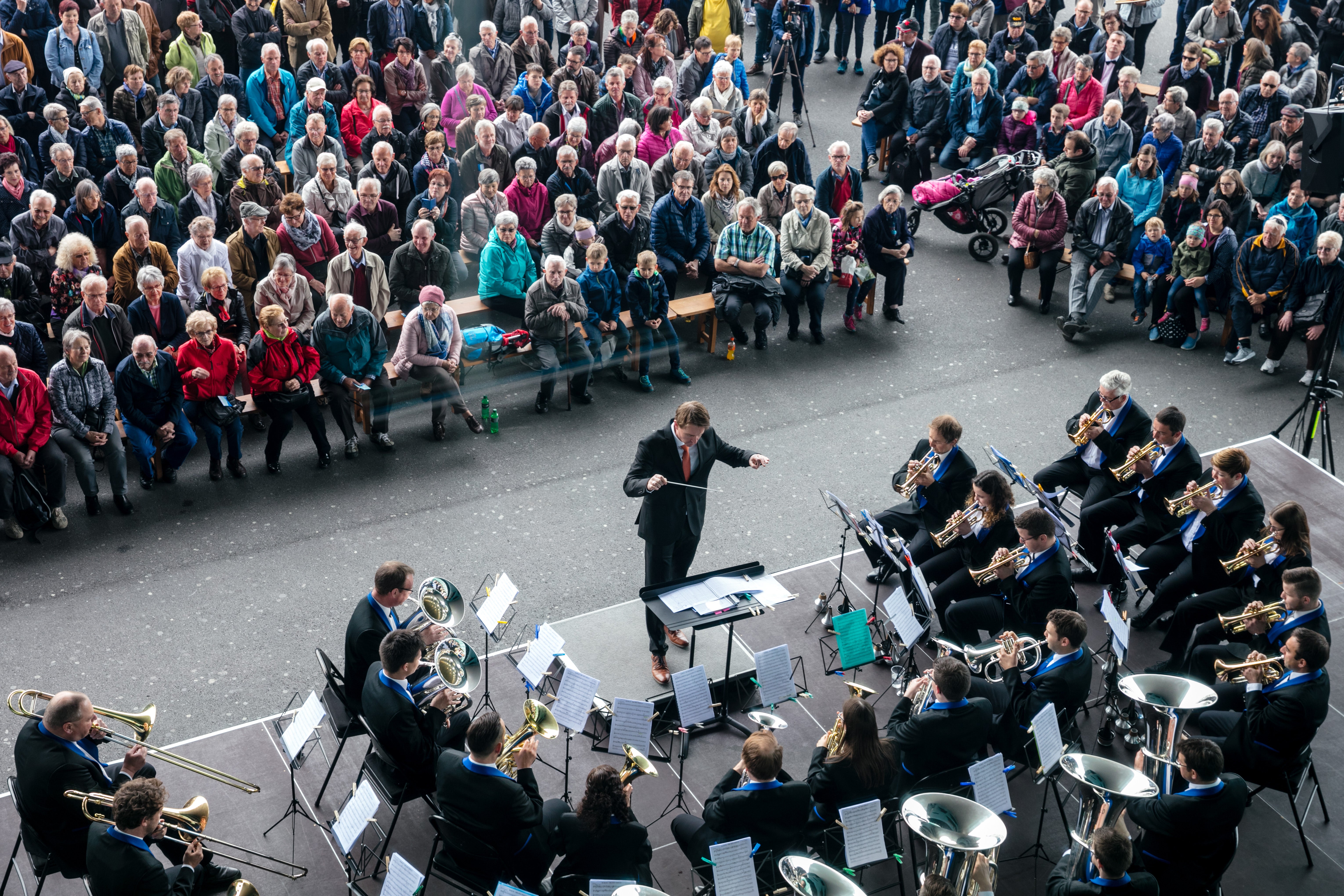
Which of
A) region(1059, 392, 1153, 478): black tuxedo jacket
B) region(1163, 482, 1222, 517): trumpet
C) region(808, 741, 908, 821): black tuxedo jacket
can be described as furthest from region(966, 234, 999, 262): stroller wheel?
region(808, 741, 908, 821): black tuxedo jacket

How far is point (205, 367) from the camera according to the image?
9039 mm

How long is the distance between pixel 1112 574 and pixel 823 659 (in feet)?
6.71

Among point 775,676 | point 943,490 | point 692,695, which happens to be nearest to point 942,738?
point 775,676

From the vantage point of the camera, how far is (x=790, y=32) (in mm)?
15070

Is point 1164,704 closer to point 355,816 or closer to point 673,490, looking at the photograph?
point 673,490

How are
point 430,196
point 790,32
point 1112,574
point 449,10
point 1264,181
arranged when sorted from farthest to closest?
point 790,32 → point 449,10 → point 1264,181 → point 430,196 → point 1112,574

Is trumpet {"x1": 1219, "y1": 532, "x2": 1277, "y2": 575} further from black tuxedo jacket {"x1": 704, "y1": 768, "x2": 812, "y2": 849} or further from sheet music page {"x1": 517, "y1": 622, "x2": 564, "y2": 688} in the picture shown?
sheet music page {"x1": 517, "y1": 622, "x2": 564, "y2": 688}

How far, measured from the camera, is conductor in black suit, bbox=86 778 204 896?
16.8 feet

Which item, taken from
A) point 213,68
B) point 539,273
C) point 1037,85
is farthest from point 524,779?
point 1037,85

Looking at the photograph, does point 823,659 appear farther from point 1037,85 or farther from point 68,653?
point 1037,85

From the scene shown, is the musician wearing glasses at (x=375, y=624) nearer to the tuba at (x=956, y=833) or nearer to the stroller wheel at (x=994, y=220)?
the tuba at (x=956, y=833)

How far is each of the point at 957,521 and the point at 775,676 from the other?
5.67 feet

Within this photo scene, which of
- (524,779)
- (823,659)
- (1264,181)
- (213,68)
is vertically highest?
(213,68)

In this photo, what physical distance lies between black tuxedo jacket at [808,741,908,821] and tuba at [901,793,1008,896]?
1.38 ft
